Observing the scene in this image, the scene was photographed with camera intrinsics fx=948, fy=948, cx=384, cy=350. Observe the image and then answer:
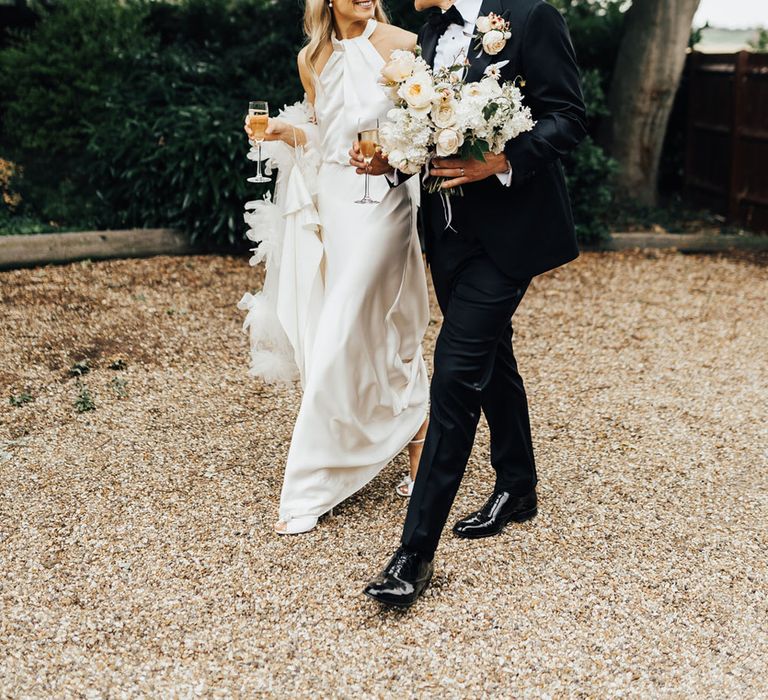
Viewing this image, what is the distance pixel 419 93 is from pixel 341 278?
3.20ft

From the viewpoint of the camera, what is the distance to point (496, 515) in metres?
3.70

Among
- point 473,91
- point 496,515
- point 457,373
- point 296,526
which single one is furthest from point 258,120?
point 496,515

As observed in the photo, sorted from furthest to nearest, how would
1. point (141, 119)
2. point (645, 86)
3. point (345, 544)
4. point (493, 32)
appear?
point (645, 86) → point (141, 119) → point (345, 544) → point (493, 32)

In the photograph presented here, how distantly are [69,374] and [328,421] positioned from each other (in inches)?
95.4

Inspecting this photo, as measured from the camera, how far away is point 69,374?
5512mm

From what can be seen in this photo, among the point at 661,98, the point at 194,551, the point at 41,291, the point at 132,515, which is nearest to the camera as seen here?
the point at 194,551

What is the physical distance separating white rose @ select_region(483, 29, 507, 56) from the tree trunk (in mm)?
7404

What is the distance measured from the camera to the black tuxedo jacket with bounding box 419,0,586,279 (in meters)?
3.00

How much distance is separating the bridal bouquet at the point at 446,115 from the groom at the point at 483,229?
0.08 meters

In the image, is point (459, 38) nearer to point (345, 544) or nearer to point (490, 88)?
point (490, 88)

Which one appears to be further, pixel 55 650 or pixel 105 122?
pixel 105 122

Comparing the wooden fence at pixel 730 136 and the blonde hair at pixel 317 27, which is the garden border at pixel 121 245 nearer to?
the wooden fence at pixel 730 136

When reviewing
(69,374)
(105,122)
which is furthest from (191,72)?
(69,374)

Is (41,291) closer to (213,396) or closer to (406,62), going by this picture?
(213,396)
